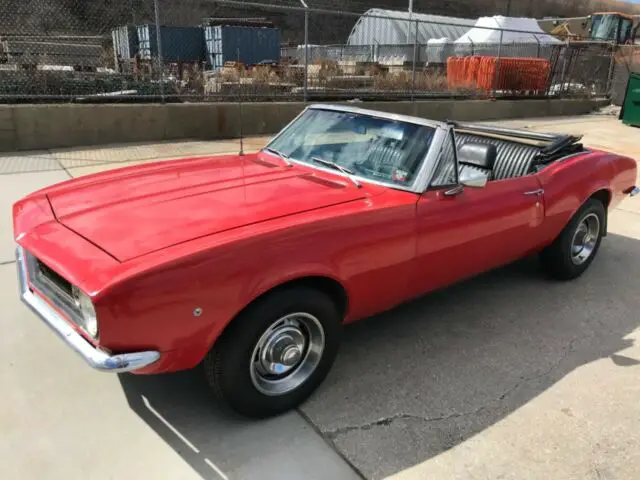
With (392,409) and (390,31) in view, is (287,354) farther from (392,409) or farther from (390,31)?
(390,31)

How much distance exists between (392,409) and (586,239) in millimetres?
2865

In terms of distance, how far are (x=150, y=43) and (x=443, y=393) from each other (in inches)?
625

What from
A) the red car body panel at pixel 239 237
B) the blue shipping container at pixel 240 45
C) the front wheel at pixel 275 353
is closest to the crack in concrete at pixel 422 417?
the front wheel at pixel 275 353

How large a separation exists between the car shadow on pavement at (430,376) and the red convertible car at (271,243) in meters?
0.23

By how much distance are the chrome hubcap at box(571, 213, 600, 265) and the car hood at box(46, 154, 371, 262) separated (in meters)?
2.49

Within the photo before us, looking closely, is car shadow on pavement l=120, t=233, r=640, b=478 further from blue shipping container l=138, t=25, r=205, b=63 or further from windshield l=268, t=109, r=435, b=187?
blue shipping container l=138, t=25, r=205, b=63

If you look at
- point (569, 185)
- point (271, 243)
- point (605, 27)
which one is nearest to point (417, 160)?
point (271, 243)

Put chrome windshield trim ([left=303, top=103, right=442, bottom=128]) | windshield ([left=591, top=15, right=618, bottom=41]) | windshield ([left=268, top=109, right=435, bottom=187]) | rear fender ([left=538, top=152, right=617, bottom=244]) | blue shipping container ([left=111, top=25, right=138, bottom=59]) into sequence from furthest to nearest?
windshield ([left=591, top=15, right=618, bottom=41]) → blue shipping container ([left=111, top=25, right=138, bottom=59]) → rear fender ([left=538, top=152, right=617, bottom=244]) → chrome windshield trim ([left=303, top=103, right=442, bottom=128]) → windshield ([left=268, top=109, right=435, bottom=187])

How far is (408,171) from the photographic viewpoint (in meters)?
3.30

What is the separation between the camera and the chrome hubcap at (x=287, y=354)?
8.65 feet

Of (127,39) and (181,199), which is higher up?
(127,39)

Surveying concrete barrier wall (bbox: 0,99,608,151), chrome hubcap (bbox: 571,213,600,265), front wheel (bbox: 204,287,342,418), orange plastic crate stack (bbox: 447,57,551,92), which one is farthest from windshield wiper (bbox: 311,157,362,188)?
orange plastic crate stack (bbox: 447,57,551,92)

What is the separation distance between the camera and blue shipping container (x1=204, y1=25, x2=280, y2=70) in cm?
1773

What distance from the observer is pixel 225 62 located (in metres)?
17.4
